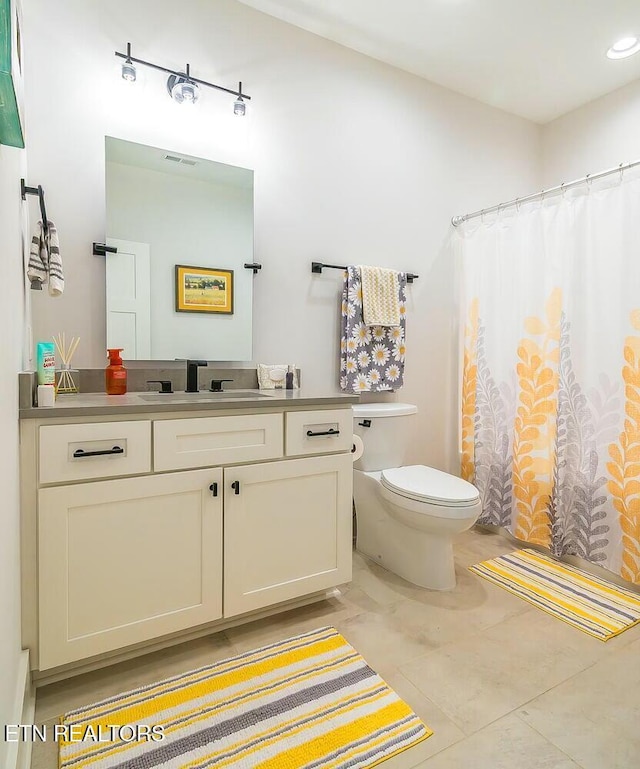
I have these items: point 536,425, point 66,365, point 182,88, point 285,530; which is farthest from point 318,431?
point 182,88

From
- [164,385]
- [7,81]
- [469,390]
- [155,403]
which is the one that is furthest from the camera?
[469,390]

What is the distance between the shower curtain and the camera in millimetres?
2066

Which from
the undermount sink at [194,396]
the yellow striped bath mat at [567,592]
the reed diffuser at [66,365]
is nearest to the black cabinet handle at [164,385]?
the undermount sink at [194,396]

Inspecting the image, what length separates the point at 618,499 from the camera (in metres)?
2.09

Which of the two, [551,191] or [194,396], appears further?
[551,191]

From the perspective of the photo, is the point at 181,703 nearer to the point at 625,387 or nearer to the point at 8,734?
the point at 8,734

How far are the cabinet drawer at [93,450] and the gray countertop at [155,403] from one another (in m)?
0.04

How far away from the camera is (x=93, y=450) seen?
137cm

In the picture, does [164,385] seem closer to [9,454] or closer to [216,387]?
[216,387]

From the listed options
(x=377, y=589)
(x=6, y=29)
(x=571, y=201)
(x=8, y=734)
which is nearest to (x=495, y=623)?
(x=377, y=589)

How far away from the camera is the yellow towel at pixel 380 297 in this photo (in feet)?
8.00

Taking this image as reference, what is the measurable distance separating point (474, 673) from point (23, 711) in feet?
4.31

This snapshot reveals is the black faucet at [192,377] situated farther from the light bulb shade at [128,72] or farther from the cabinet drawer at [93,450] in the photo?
A: the light bulb shade at [128,72]

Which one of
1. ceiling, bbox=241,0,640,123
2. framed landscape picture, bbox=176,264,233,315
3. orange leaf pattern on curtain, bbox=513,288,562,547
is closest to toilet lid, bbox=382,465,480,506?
orange leaf pattern on curtain, bbox=513,288,562,547
